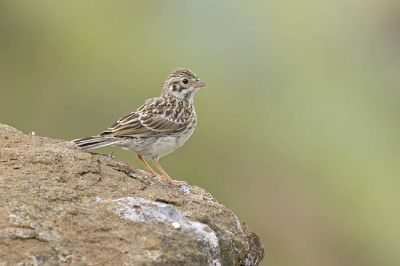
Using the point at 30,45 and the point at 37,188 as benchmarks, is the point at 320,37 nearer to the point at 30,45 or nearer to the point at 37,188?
the point at 30,45

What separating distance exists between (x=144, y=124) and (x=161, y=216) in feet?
13.4

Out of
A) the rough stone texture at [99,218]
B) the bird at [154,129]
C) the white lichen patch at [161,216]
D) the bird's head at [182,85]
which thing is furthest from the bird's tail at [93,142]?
the bird's head at [182,85]

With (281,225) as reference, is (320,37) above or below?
above

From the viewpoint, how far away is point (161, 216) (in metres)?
11.0

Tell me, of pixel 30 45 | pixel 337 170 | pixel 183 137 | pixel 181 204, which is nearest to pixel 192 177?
pixel 337 170

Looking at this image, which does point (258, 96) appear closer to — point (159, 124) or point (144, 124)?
point (159, 124)

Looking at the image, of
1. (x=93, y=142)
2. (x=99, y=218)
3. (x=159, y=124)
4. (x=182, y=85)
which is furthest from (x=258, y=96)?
(x=99, y=218)

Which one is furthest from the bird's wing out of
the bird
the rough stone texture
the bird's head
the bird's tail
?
the rough stone texture

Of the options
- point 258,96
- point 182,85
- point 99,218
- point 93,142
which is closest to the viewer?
point 99,218

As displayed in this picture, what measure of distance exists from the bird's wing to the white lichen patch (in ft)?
10.8

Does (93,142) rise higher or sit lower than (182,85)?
lower

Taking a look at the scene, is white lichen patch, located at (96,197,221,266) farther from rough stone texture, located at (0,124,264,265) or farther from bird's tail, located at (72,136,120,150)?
bird's tail, located at (72,136,120,150)

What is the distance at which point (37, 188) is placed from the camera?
1102 centimetres

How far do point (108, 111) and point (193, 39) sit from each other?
8558 mm
